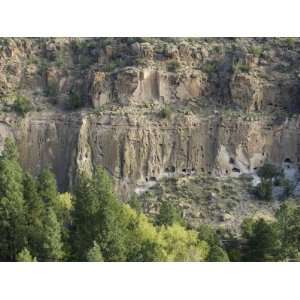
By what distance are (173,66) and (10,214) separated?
26872mm

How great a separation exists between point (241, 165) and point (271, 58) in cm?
1015


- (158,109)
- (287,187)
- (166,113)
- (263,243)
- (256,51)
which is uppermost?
(256,51)

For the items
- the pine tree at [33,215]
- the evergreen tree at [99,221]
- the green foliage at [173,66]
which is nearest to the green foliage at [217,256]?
the evergreen tree at [99,221]

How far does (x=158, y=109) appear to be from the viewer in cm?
5906

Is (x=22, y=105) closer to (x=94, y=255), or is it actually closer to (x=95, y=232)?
(x=95, y=232)

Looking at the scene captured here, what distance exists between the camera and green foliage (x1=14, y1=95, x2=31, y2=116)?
59416 millimetres

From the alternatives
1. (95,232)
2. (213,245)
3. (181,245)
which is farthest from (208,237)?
(95,232)

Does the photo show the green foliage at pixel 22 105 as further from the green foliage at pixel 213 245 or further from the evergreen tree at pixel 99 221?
the evergreen tree at pixel 99 221

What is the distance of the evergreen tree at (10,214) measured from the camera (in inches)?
1449

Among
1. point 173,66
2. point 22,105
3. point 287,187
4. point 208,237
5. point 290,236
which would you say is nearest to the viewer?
point 290,236

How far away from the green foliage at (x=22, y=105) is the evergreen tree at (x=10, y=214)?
21049mm

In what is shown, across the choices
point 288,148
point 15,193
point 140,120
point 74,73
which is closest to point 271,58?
point 288,148

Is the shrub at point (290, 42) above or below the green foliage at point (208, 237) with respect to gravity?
above

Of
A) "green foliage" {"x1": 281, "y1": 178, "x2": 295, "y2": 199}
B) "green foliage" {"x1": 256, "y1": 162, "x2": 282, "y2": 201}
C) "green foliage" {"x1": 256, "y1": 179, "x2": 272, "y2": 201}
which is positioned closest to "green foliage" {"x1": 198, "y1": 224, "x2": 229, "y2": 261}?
"green foliage" {"x1": 256, "y1": 179, "x2": 272, "y2": 201}
